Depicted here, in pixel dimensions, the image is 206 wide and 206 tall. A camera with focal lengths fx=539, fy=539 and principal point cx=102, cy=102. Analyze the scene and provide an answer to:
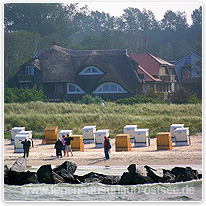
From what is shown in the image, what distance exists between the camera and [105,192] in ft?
75.5

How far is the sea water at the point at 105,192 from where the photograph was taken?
22062mm

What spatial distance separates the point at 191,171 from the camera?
23.7 meters

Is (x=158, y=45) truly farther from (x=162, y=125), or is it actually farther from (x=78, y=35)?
(x=162, y=125)

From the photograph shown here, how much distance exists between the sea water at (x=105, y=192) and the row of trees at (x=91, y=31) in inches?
1778

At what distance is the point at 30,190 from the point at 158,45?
70.6 metres

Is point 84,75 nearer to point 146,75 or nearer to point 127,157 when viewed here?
point 146,75

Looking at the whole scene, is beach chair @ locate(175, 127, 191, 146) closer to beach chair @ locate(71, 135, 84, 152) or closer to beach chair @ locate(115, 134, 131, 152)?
beach chair @ locate(115, 134, 131, 152)

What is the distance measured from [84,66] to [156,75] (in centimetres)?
936

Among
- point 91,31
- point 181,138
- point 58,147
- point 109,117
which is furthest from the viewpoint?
point 91,31

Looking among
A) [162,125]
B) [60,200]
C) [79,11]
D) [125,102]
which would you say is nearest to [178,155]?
[60,200]

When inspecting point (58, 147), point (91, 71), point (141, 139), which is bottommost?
point (58, 147)

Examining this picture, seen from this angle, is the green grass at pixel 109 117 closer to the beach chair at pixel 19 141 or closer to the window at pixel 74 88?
the beach chair at pixel 19 141

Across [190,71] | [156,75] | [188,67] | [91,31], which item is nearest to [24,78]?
[156,75]

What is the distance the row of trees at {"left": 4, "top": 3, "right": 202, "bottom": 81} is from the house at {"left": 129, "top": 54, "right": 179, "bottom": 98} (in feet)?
19.7
